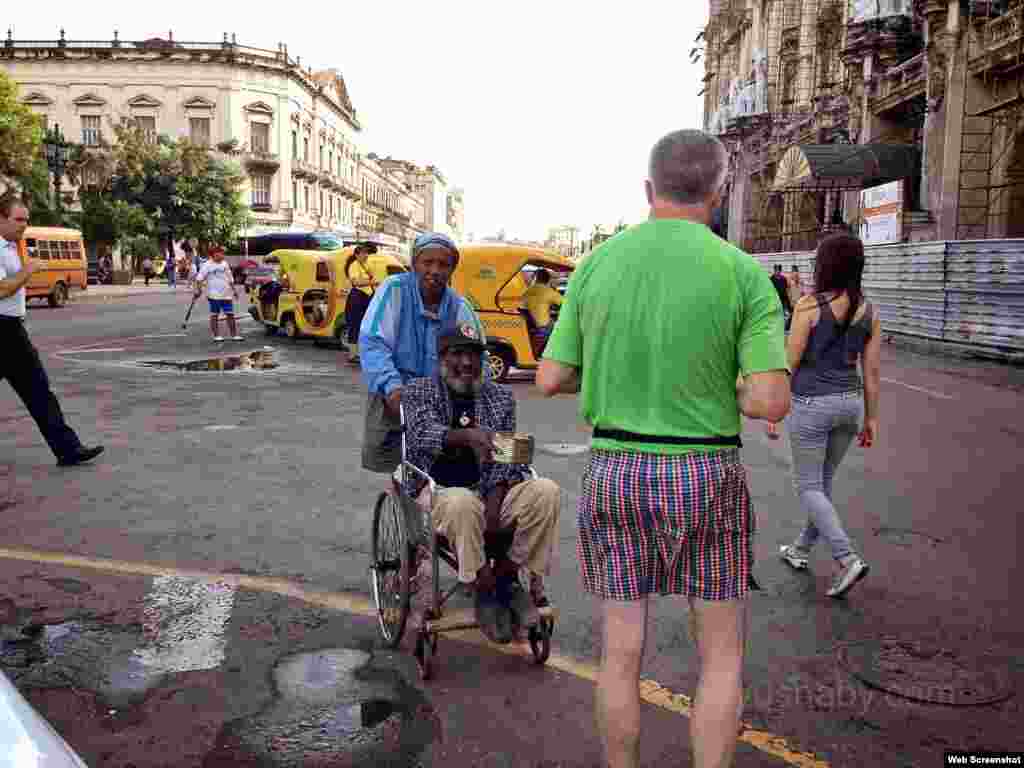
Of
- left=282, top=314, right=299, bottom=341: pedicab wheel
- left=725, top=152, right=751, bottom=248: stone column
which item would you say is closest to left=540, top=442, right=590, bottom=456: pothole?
left=282, top=314, right=299, bottom=341: pedicab wheel

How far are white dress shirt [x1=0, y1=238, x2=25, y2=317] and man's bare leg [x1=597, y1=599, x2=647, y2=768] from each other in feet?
19.3

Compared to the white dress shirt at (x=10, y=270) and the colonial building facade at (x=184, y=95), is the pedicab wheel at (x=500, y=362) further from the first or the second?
the colonial building facade at (x=184, y=95)

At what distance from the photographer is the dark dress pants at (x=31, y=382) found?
7.06 m

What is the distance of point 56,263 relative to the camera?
2862 cm

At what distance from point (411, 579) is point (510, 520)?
1.69 ft

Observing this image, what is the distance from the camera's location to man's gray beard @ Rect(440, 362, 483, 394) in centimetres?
391

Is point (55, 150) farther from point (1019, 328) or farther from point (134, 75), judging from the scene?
point (134, 75)

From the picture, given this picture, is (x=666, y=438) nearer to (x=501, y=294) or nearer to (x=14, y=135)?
(x=501, y=294)

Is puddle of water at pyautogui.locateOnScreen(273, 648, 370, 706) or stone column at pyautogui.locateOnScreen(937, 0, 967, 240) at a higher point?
stone column at pyautogui.locateOnScreen(937, 0, 967, 240)

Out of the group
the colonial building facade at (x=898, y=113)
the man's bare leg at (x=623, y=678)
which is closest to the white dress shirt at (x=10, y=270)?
the man's bare leg at (x=623, y=678)

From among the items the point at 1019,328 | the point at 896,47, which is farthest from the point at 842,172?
the point at 1019,328

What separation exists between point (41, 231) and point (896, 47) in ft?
84.5

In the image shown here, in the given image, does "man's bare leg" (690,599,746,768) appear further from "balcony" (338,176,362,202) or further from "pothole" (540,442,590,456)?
"balcony" (338,176,362,202)

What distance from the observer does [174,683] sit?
353 cm
